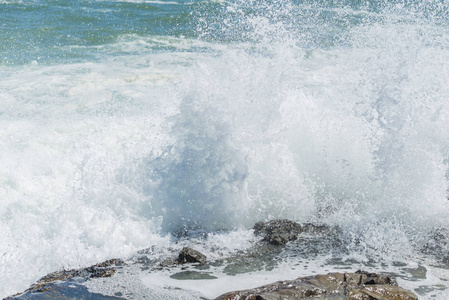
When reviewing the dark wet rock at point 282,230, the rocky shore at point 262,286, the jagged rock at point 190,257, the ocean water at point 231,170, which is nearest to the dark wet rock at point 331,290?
the rocky shore at point 262,286

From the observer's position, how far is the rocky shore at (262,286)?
3762 millimetres

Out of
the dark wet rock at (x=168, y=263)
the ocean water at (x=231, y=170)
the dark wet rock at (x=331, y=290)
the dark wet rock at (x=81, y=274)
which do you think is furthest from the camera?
the ocean water at (x=231, y=170)

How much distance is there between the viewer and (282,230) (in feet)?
17.9

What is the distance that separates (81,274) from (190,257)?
107 centimetres

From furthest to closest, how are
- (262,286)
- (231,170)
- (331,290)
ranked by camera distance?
(231,170), (262,286), (331,290)

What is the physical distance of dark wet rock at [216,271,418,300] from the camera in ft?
12.2

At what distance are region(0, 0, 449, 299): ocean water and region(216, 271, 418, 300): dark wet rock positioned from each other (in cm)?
40

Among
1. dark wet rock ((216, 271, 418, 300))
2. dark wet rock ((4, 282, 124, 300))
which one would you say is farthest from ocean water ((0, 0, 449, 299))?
dark wet rock ((216, 271, 418, 300))

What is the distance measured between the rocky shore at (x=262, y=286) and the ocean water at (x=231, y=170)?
22 centimetres

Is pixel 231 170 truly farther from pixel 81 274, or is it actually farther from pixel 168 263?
pixel 81 274

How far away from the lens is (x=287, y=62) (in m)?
7.01

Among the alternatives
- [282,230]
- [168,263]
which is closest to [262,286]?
[168,263]

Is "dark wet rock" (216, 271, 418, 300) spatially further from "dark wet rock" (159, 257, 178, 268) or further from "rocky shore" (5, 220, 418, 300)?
"dark wet rock" (159, 257, 178, 268)

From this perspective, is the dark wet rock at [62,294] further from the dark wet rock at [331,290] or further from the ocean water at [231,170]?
the dark wet rock at [331,290]
